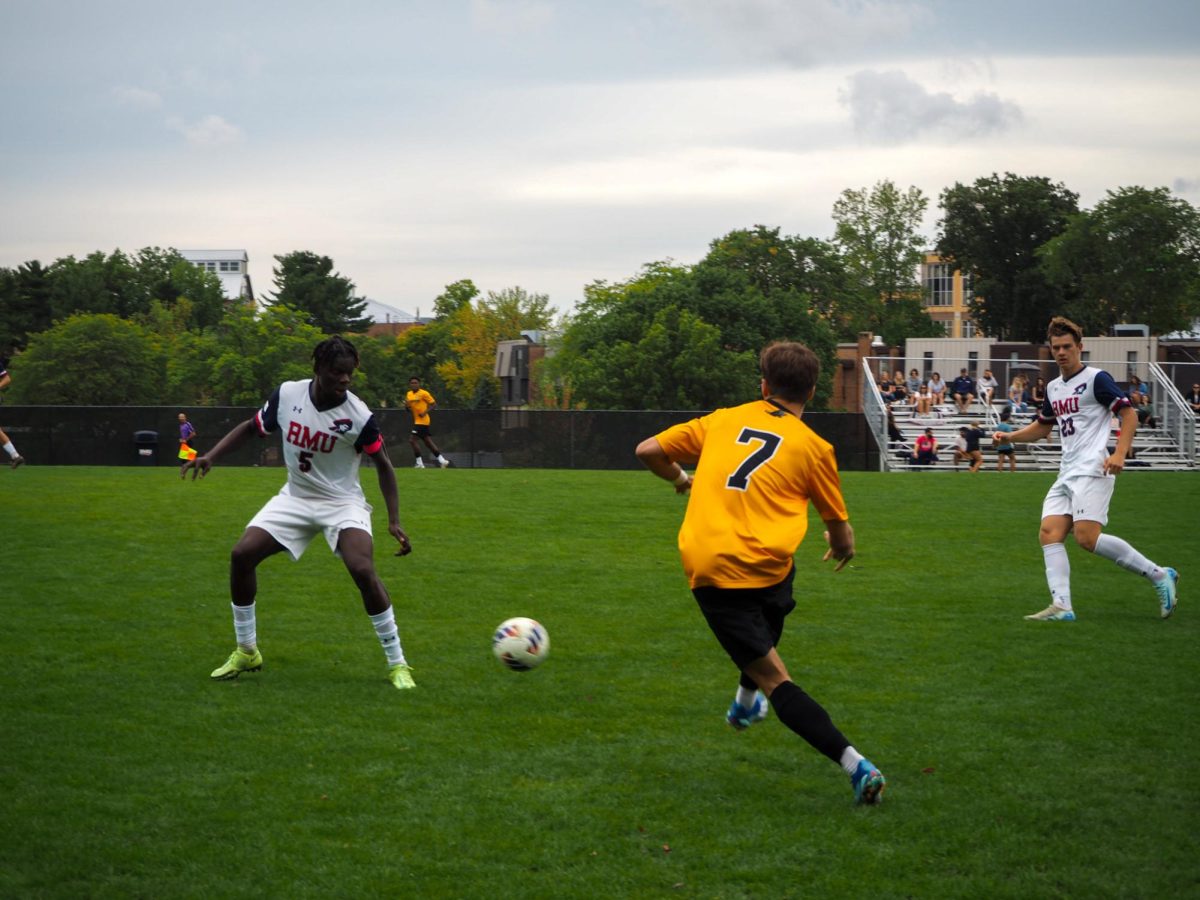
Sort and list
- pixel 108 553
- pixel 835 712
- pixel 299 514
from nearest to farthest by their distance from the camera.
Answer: pixel 835 712, pixel 299 514, pixel 108 553

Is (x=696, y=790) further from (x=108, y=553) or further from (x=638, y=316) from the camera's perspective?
(x=638, y=316)

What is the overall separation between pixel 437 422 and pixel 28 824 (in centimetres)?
3214

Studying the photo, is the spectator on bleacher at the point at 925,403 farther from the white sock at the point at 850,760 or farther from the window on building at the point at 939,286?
the window on building at the point at 939,286

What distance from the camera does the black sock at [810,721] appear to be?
529 cm

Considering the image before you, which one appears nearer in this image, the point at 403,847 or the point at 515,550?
the point at 403,847

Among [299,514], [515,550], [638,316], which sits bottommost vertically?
[515,550]

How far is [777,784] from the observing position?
5668 millimetres

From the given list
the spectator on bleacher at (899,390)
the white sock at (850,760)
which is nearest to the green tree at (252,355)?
the spectator on bleacher at (899,390)

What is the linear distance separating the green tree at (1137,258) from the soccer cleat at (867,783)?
73349mm

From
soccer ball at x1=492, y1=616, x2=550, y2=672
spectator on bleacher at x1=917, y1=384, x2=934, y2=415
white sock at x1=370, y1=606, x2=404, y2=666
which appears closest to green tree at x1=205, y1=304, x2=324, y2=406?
spectator on bleacher at x1=917, y1=384, x2=934, y2=415

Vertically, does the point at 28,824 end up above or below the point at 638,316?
below

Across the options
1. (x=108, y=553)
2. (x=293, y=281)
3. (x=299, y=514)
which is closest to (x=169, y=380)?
(x=293, y=281)

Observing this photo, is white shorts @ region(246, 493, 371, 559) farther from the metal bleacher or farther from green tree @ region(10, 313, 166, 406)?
green tree @ region(10, 313, 166, 406)

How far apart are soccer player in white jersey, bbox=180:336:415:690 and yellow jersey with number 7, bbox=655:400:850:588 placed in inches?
102
